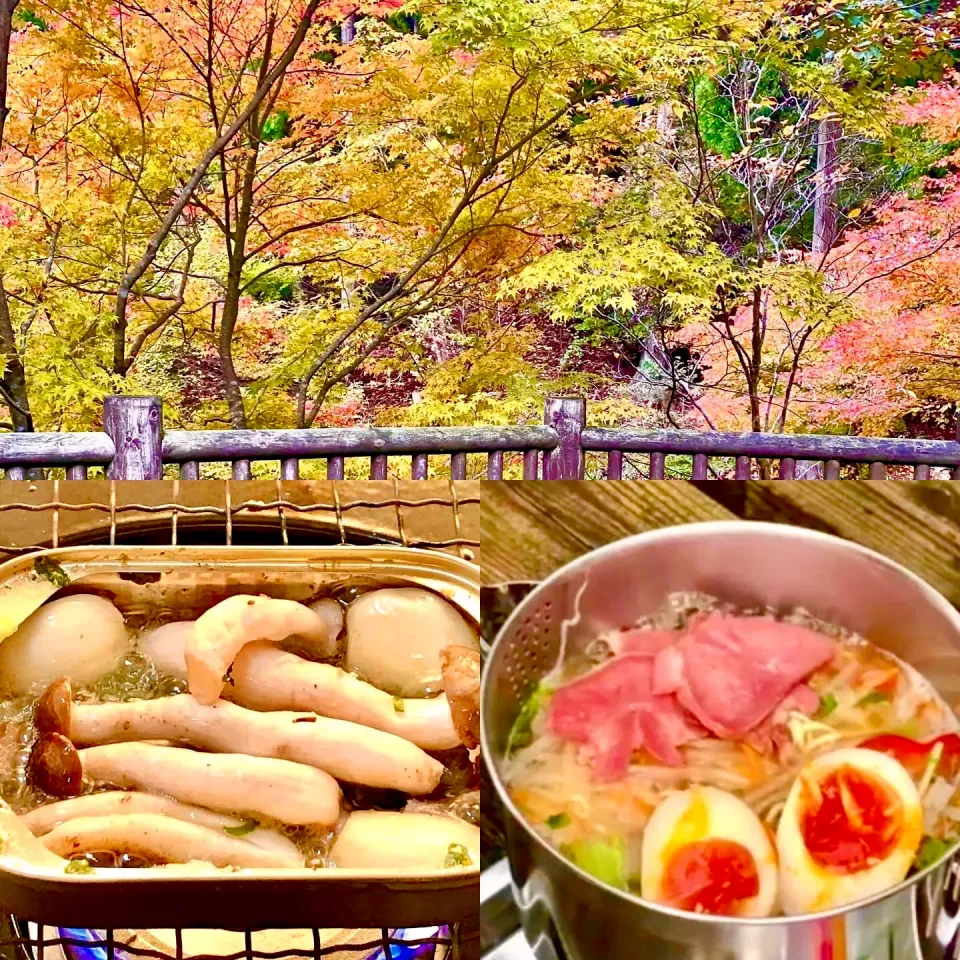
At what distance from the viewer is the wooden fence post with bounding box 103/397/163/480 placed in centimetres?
170

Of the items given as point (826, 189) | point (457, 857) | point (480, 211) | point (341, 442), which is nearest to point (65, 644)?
point (457, 857)

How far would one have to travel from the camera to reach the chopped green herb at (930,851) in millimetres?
644

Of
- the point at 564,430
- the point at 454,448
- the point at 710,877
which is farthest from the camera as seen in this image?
the point at 564,430

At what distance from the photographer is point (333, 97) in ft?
7.91

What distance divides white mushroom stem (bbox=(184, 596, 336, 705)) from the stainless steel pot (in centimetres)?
19

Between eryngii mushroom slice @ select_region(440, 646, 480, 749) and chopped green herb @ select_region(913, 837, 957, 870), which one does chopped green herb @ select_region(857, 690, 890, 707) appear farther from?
eryngii mushroom slice @ select_region(440, 646, 480, 749)

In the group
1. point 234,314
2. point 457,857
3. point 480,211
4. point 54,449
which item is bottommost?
point 457,857

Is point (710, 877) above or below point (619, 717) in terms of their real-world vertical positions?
below

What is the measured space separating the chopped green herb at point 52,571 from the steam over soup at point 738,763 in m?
0.45

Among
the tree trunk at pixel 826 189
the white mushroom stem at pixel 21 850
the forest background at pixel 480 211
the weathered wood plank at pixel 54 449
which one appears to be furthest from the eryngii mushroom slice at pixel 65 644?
the tree trunk at pixel 826 189

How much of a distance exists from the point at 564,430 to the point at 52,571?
5.34 ft

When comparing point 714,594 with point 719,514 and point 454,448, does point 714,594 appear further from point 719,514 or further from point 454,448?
point 454,448

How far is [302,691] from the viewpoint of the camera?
0.78m

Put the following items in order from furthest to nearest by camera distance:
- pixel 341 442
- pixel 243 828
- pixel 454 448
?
1. pixel 454 448
2. pixel 341 442
3. pixel 243 828
